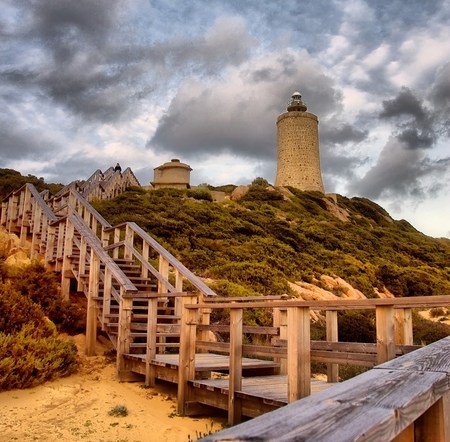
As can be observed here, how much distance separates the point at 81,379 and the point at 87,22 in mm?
13627

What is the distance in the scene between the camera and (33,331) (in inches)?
255

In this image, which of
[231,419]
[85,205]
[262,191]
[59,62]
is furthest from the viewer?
[262,191]

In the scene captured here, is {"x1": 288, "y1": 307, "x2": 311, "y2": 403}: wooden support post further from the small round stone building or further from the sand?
the small round stone building

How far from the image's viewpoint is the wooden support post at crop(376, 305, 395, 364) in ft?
12.0

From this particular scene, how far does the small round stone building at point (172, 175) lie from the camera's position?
38906 mm

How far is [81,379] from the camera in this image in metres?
6.41

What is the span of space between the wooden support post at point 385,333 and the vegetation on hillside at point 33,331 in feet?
13.9

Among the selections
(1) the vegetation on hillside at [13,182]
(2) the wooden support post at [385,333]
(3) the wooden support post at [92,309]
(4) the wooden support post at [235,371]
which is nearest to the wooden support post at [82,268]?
(3) the wooden support post at [92,309]

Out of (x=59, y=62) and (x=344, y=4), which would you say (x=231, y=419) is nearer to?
(x=344, y=4)

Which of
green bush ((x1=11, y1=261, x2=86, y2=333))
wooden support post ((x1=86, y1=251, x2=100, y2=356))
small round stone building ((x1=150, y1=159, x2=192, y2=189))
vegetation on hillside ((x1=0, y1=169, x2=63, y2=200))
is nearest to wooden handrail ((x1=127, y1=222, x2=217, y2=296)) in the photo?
wooden support post ((x1=86, y1=251, x2=100, y2=356))

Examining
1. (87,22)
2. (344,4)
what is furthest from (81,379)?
(87,22)

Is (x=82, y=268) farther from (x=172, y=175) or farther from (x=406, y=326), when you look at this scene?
(x=172, y=175)

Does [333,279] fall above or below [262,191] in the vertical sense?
below

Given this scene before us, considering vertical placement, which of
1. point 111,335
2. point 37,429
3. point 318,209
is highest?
point 318,209
